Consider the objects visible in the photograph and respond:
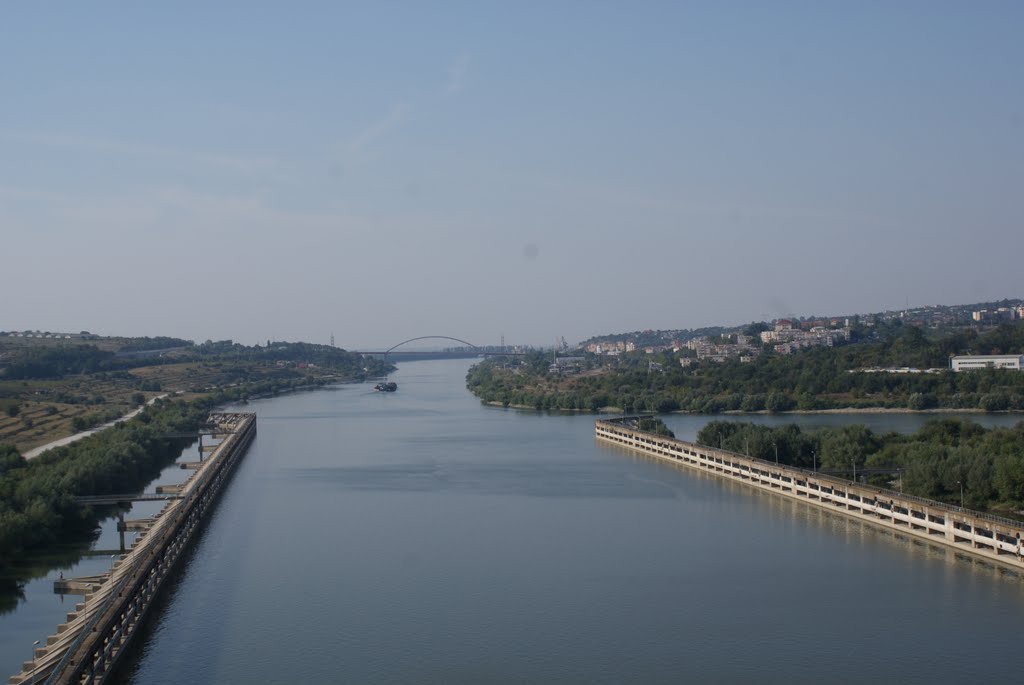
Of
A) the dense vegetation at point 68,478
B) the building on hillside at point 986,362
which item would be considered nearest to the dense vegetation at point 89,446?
the dense vegetation at point 68,478

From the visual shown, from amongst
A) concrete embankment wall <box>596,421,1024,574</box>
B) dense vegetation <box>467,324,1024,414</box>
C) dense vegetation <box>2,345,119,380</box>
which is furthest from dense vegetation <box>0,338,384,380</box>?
concrete embankment wall <box>596,421,1024,574</box>

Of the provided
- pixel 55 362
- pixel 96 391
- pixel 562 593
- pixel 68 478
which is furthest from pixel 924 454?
pixel 55 362

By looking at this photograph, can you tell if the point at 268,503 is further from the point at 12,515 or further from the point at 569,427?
the point at 569,427

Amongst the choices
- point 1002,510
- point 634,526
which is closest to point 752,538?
point 634,526

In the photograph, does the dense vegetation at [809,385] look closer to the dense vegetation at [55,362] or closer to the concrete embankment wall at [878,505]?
the concrete embankment wall at [878,505]

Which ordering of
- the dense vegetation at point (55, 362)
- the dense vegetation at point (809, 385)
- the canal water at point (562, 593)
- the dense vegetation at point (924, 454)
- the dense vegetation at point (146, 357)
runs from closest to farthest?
the canal water at point (562, 593) < the dense vegetation at point (924, 454) < the dense vegetation at point (809, 385) < the dense vegetation at point (55, 362) < the dense vegetation at point (146, 357)

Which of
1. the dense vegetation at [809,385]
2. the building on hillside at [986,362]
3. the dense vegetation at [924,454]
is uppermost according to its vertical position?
the building on hillside at [986,362]

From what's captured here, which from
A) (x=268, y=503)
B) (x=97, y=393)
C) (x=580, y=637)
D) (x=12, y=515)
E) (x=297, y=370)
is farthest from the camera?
(x=297, y=370)
